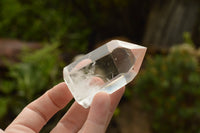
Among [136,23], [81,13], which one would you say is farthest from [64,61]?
[136,23]

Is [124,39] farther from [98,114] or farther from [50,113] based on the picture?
[98,114]

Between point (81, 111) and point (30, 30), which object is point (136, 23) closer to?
point (30, 30)

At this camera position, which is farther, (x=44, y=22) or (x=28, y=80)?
(x=44, y=22)

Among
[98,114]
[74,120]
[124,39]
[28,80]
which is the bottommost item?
[124,39]

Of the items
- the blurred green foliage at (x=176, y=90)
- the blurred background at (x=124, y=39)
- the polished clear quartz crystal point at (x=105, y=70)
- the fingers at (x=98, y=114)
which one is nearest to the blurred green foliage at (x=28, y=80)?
the blurred background at (x=124, y=39)

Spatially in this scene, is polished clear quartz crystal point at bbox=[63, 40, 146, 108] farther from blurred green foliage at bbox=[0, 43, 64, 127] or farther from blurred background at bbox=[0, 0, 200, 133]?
blurred green foliage at bbox=[0, 43, 64, 127]

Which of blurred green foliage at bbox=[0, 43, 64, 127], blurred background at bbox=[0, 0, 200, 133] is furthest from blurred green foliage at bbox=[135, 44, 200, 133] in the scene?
blurred green foliage at bbox=[0, 43, 64, 127]

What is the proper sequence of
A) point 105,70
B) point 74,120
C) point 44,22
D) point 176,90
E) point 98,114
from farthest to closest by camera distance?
point 44,22
point 176,90
point 74,120
point 105,70
point 98,114

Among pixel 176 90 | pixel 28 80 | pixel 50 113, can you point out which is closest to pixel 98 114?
pixel 50 113
